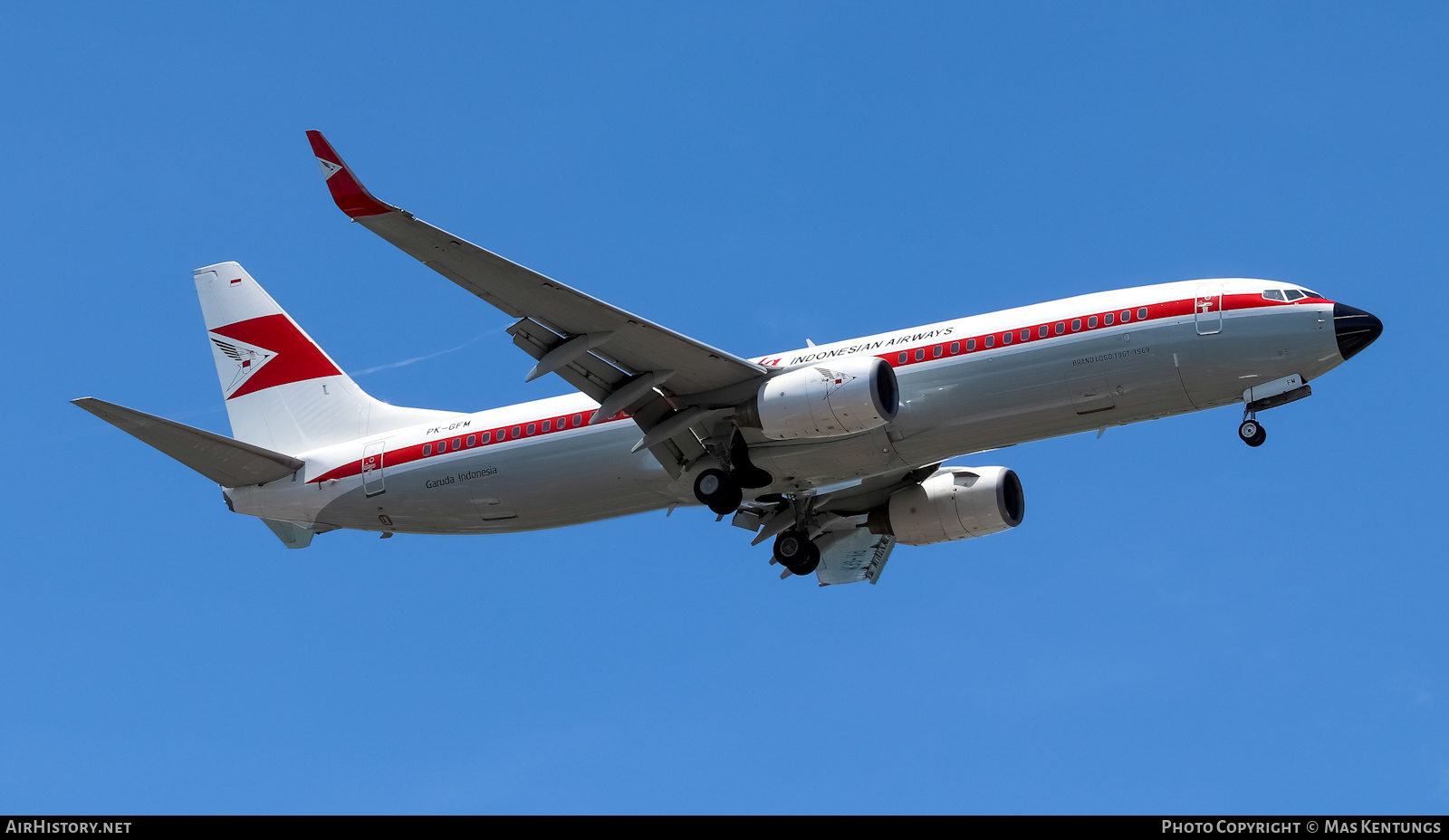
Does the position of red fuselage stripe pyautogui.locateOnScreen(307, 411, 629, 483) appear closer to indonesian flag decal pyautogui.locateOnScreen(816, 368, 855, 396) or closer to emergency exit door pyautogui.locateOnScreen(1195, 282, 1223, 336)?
indonesian flag decal pyautogui.locateOnScreen(816, 368, 855, 396)

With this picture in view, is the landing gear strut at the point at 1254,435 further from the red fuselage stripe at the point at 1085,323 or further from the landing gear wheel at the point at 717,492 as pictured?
the landing gear wheel at the point at 717,492

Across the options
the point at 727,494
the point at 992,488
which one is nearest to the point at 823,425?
the point at 727,494

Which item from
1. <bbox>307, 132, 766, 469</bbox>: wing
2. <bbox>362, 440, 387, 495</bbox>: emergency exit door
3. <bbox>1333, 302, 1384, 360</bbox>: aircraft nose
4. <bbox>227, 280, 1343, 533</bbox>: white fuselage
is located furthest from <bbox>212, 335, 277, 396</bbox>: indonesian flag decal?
<bbox>1333, 302, 1384, 360</bbox>: aircraft nose

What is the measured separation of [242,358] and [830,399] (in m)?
17.9

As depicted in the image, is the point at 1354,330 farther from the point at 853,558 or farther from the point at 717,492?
the point at 853,558

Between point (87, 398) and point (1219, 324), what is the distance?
22.4 m

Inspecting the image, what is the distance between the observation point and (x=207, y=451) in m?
33.9

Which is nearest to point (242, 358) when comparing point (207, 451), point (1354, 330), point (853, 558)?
point (207, 451)

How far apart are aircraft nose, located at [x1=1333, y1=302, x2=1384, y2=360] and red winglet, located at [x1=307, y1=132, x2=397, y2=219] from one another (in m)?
18.3

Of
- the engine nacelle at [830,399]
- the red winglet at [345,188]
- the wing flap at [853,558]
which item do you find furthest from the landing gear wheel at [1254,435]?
the red winglet at [345,188]

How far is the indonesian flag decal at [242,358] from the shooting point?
128 feet

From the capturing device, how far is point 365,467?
34688 millimetres

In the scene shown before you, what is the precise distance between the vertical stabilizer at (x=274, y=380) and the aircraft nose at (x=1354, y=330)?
19.9m
